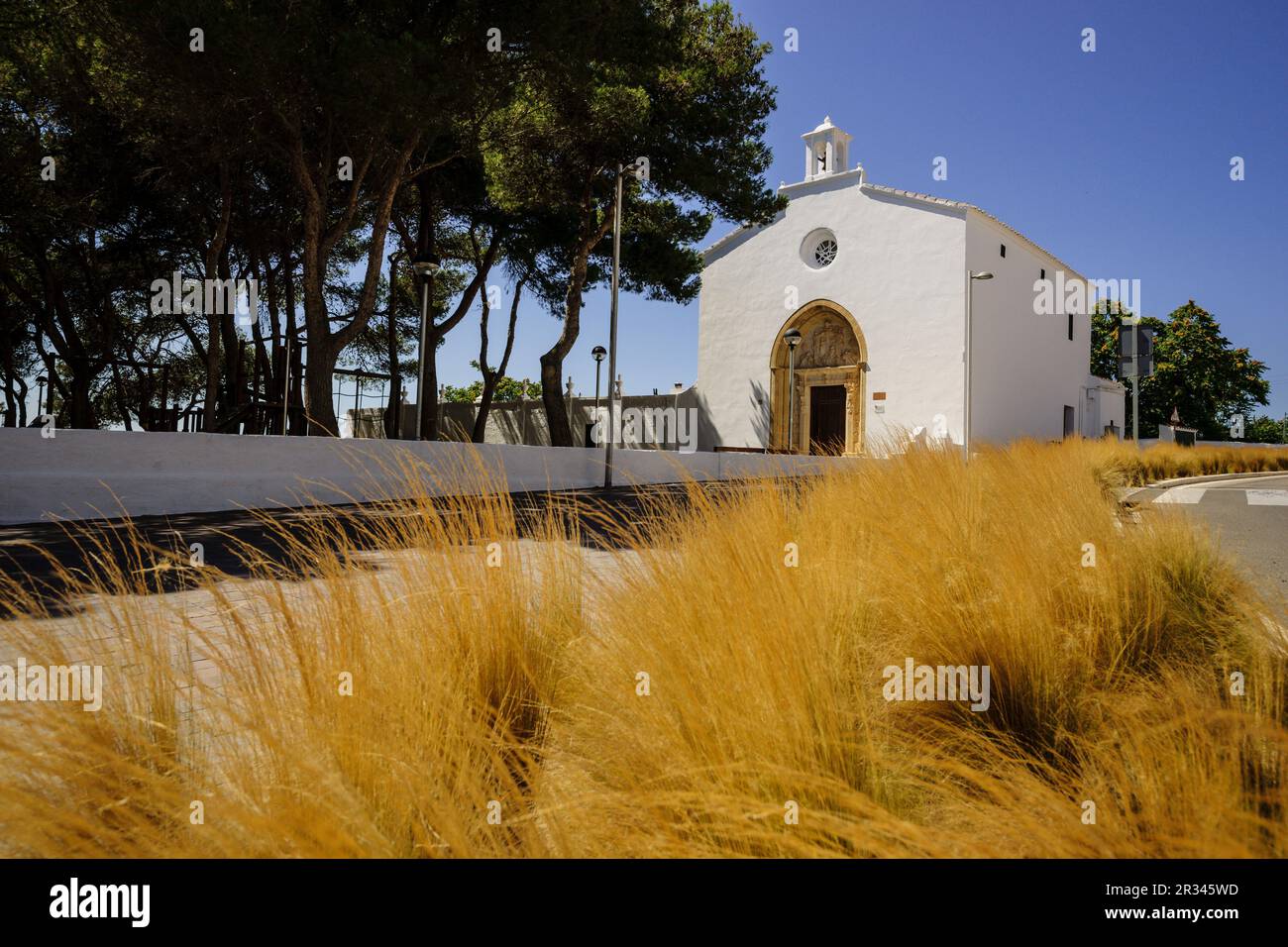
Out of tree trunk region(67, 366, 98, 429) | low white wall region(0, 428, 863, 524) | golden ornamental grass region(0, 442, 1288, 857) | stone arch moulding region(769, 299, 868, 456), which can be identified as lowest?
golden ornamental grass region(0, 442, 1288, 857)

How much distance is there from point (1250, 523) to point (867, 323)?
20.2 meters

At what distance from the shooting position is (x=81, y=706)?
168 cm

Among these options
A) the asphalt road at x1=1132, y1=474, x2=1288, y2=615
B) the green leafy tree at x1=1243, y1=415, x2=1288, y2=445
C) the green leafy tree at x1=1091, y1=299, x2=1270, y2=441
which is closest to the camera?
the asphalt road at x1=1132, y1=474, x2=1288, y2=615

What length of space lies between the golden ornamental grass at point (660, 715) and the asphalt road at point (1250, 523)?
141 cm

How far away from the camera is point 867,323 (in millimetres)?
27703

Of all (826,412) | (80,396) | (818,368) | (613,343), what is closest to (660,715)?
(613,343)

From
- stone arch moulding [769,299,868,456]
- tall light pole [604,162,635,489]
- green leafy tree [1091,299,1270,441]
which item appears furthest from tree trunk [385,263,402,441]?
green leafy tree [1091,299,1270,441]

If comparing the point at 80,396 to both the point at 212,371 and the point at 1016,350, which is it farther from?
the point at 1016,350

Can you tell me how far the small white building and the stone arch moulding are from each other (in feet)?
0.18

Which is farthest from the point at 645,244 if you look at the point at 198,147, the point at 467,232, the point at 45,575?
the point at 45,575

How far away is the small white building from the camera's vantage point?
85.6 feet

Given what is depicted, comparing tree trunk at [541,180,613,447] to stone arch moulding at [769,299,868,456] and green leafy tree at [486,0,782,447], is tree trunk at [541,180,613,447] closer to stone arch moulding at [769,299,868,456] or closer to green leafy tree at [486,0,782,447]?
green leafy tree at [486,0,782,447]

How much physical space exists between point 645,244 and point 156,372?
21.3 m

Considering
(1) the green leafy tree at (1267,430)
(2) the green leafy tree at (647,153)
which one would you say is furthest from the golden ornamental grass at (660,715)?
(1) the green leafy tree at (1267,430)
